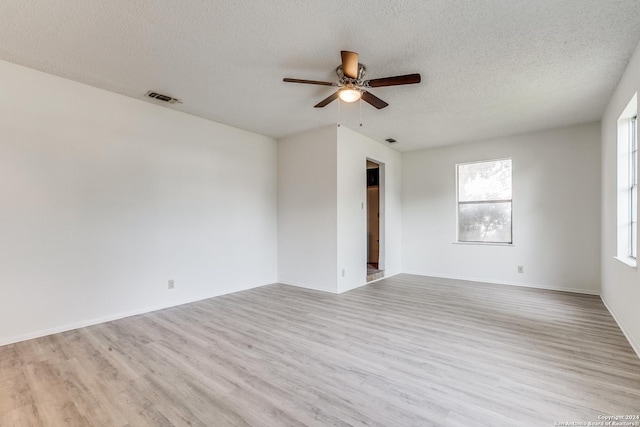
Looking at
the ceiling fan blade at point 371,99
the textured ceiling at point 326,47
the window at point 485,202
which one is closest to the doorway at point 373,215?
the window at point 485,202

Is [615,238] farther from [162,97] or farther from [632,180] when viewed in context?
[162,97]

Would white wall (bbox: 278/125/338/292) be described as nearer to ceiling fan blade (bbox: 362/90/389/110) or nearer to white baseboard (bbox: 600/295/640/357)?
ceiling fan blade (bbox: 362/90/389/110)

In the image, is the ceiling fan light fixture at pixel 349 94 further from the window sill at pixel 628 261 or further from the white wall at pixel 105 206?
the window sill at pixel 628 261

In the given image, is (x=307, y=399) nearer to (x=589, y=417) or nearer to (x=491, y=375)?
(x=491, y=375)

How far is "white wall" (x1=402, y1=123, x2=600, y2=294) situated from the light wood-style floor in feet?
3.92

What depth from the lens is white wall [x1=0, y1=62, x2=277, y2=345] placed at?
2.85 meters

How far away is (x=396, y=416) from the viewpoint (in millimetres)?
1746

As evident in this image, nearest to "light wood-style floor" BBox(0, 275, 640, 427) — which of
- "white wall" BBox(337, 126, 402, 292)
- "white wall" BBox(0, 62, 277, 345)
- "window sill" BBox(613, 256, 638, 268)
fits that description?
"white wall" BBox(0, 62, 277, 345)

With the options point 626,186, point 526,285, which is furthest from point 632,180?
point 526,285

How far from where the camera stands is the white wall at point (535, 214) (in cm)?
459

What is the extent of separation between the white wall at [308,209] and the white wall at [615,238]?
3278mm

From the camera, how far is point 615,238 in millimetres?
3373

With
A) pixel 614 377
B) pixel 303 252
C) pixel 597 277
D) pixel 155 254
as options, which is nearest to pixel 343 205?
pixel 303 252

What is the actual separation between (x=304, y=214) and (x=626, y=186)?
412cm
